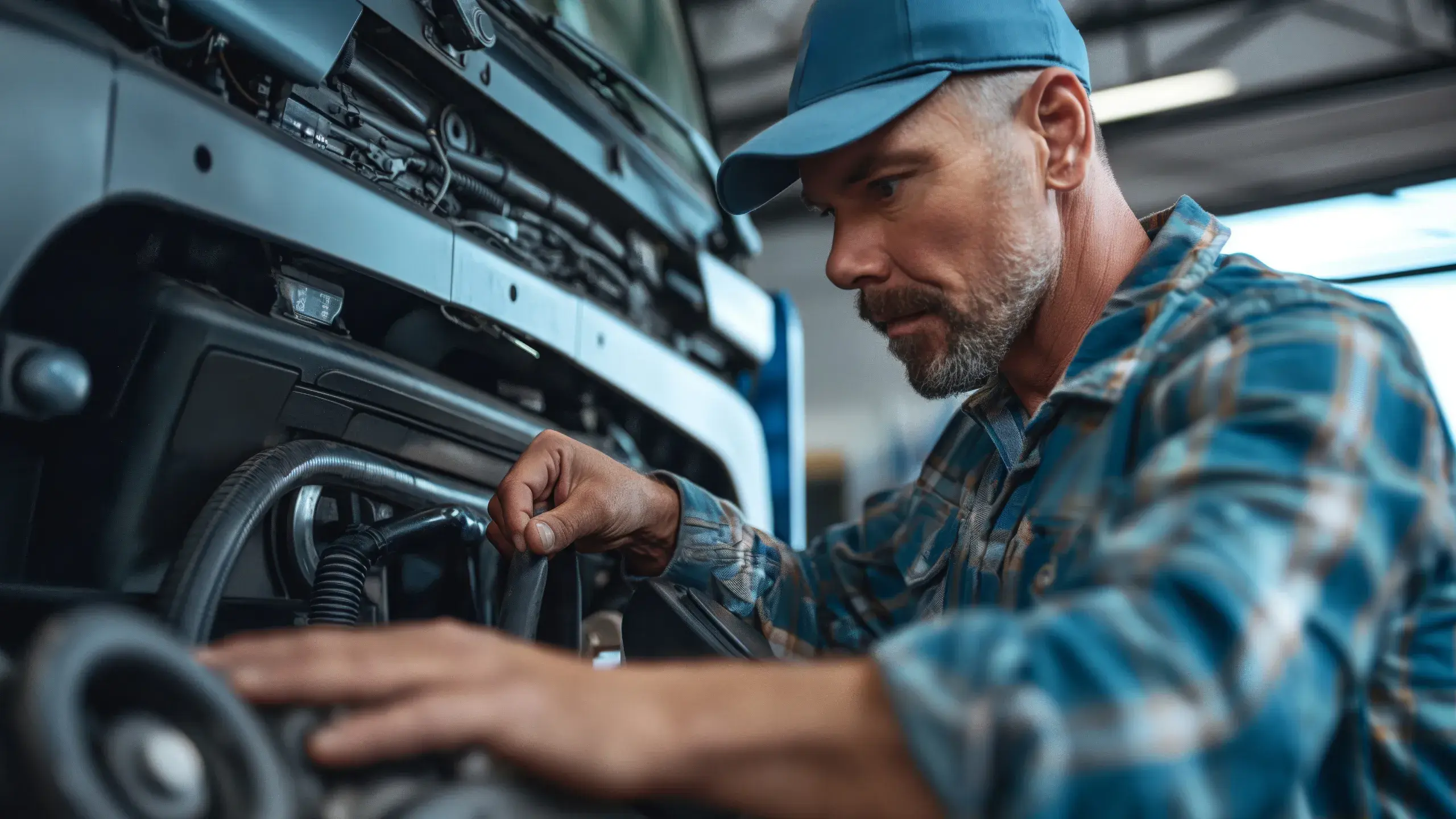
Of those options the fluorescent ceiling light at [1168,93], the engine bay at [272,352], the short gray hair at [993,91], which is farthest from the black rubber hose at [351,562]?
the fluorescent ceiling light at [1168,93]

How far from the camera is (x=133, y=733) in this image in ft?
1.47

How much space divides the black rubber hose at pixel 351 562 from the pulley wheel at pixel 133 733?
0.42 m

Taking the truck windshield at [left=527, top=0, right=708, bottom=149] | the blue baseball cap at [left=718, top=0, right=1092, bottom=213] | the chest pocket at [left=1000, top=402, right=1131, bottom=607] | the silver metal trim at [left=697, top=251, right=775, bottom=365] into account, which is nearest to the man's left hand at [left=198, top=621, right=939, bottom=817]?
the chest pocket at [left=1000, top=402, right=1131, bottom=607]

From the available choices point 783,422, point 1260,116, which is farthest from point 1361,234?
point 783,422

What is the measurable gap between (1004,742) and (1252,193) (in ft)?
30.0

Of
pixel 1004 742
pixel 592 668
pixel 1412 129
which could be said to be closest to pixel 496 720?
pixel 592 668

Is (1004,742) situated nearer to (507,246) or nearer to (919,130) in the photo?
(919,130)

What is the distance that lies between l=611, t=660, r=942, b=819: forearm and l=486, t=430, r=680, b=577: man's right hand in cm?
57

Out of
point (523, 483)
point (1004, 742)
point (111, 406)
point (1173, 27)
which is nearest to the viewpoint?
point (1004, 742)

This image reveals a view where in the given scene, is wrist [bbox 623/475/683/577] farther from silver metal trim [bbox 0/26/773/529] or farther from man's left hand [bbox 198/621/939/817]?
man's left hand [bbox 198/621/939/817]

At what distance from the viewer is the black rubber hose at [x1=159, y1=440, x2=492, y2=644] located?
0.78 meters

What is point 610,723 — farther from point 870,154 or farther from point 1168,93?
point 1168,93

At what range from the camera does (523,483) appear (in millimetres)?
1104

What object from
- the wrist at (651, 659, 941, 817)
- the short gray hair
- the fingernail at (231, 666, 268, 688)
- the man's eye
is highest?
the short gray hair
